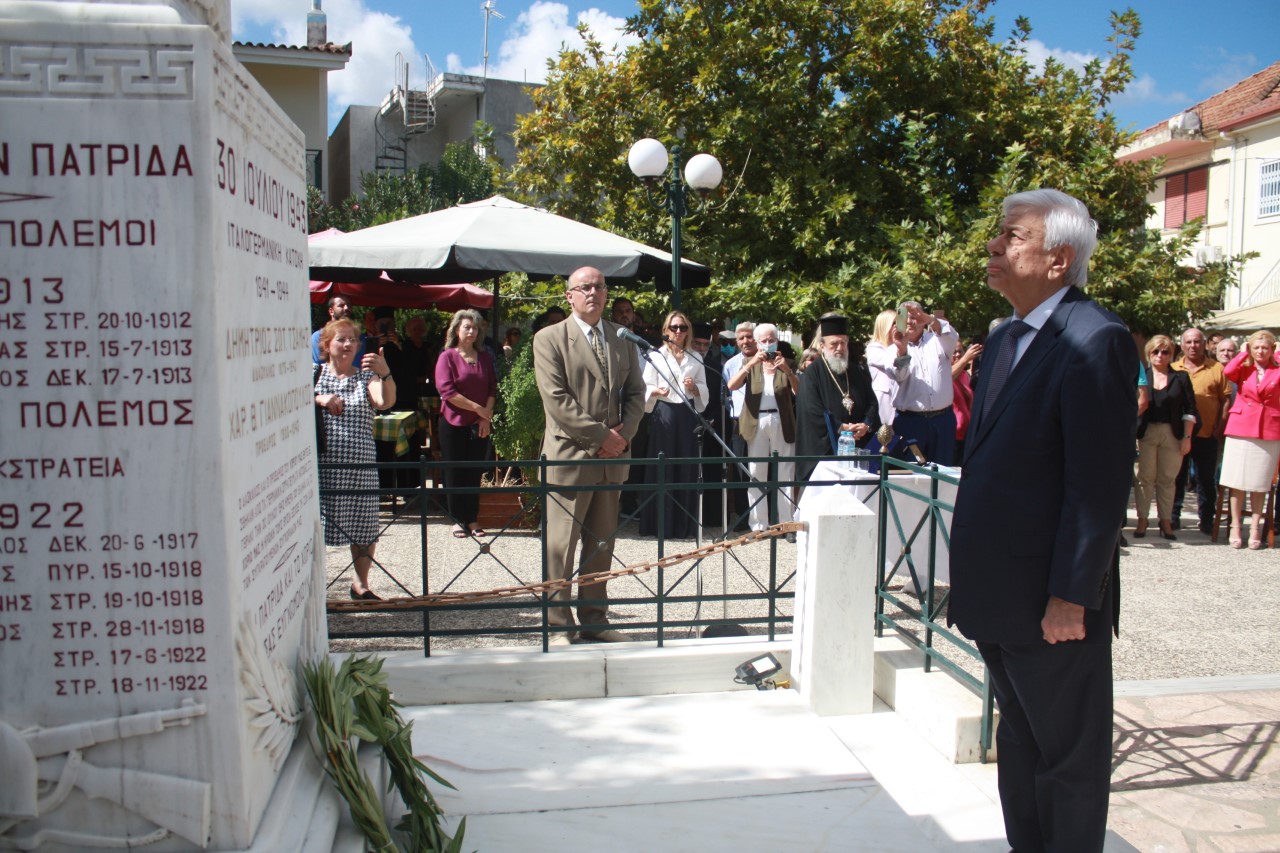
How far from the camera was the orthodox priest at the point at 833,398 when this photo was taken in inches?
311

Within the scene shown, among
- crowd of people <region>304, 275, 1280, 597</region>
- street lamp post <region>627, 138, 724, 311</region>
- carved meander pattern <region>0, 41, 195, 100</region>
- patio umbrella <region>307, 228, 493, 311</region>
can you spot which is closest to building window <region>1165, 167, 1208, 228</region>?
crowd of people <region>304, 275, 1280, 597</region>

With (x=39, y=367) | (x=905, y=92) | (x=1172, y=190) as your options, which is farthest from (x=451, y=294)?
(x=1172, y=190)

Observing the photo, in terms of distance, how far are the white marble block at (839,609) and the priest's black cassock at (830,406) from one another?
345 centimetres

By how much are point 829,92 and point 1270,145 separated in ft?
48.6

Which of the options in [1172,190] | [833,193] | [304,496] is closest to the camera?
[304,496]

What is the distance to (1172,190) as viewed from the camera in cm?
2733

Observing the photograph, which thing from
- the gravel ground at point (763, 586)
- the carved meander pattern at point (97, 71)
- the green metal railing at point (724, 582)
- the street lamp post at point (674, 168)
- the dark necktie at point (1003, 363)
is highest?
the street lamp post at point (674, 168)

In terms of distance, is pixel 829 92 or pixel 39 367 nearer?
pixel 39 367

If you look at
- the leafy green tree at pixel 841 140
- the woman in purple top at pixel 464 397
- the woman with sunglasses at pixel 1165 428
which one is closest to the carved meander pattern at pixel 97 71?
the woman in purple top at pixel 464 397

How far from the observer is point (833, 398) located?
7.91 m

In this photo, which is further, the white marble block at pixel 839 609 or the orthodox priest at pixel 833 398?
the orthodox priest at pixel 833 398

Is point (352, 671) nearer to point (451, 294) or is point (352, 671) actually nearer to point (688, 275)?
point (688, 275)

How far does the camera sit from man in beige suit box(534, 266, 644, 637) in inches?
216

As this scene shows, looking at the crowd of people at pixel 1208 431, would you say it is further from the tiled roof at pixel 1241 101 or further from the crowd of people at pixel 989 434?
the tiled roof at pixel 1241 101
